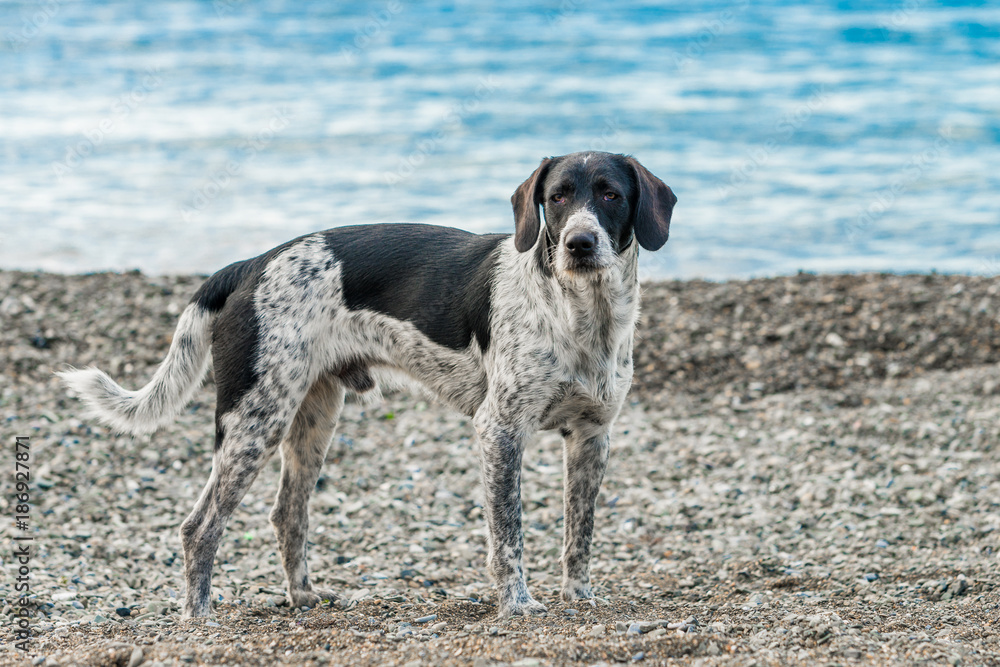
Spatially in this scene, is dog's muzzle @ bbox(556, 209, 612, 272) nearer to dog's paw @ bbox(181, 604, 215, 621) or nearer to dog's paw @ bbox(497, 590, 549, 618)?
dog's paw @ bbox(497, 590, 549, 618)

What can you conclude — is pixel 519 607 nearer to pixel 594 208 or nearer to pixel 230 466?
pixel 230 466

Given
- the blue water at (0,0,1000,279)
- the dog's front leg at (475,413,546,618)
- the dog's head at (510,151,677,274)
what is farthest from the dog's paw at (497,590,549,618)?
the blue water at (0,0,1000,279)

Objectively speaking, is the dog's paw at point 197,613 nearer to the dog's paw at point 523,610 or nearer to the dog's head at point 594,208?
the dog's paw at point 523,610

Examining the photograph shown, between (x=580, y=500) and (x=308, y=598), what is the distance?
1.38 meters

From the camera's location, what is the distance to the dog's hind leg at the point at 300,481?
15.9 ft

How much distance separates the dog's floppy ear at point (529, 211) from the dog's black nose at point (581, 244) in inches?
12.5

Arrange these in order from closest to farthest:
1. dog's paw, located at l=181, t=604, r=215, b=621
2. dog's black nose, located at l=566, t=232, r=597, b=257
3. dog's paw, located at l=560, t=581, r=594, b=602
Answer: dog's black nose, located at l=566, t=232, r=597, b=257 < dog's paw, located at l=181, t=604, r=215, b=621 < dog's paw, located at l=560, t=581, r=594, b=602

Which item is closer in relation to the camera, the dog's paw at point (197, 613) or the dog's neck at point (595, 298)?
the dog's neck at point (595, 298)

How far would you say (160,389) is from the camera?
4727 mm

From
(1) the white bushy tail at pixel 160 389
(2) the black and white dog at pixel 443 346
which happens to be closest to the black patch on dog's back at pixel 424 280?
(2) the black and white dog at pixel 443 346

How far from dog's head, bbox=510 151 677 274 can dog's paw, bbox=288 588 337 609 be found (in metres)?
1.97

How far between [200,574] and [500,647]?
1590mm

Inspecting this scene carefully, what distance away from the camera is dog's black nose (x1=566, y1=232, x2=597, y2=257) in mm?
3850

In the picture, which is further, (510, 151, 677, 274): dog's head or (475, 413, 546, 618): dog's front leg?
(475, 413, 546, 618): dog's front leg
